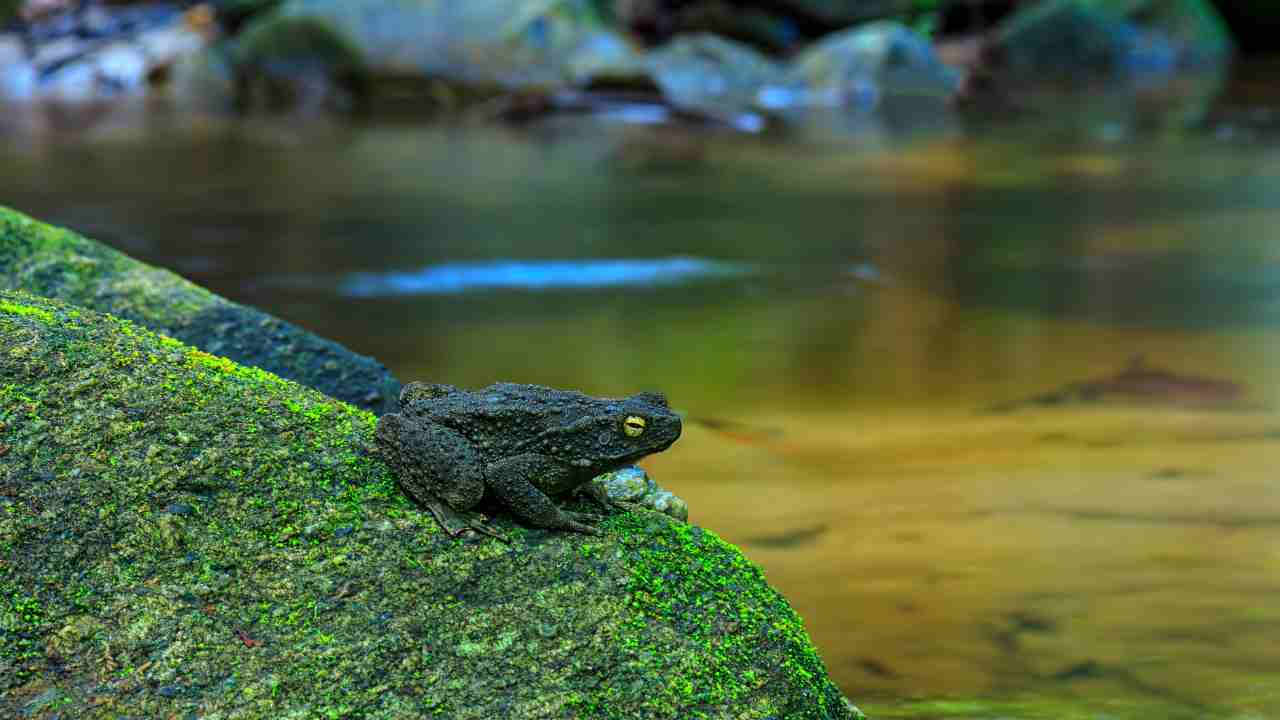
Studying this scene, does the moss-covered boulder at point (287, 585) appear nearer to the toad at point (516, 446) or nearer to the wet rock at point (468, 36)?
the toad at point (516, 446)

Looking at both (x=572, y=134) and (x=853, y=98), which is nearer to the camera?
(x=572, y=134)

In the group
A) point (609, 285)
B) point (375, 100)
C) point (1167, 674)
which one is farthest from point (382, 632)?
point (375, 100)

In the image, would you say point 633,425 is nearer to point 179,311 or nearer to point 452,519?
point 452,519

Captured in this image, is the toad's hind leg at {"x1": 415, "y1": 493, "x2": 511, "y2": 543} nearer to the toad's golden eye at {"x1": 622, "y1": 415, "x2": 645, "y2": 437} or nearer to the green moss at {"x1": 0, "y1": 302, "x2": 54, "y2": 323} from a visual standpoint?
the toad's golden eye at {"x1": 622, "y1": 415, "x2": 645, "y2": 437}

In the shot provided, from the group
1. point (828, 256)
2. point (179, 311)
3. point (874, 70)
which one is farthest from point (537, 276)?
point (874, 70)

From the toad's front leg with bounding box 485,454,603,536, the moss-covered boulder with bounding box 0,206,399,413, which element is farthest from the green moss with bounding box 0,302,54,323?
the moss-covered boulder with bounding box 0,206,399,413

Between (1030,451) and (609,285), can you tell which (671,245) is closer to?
(609,285)
